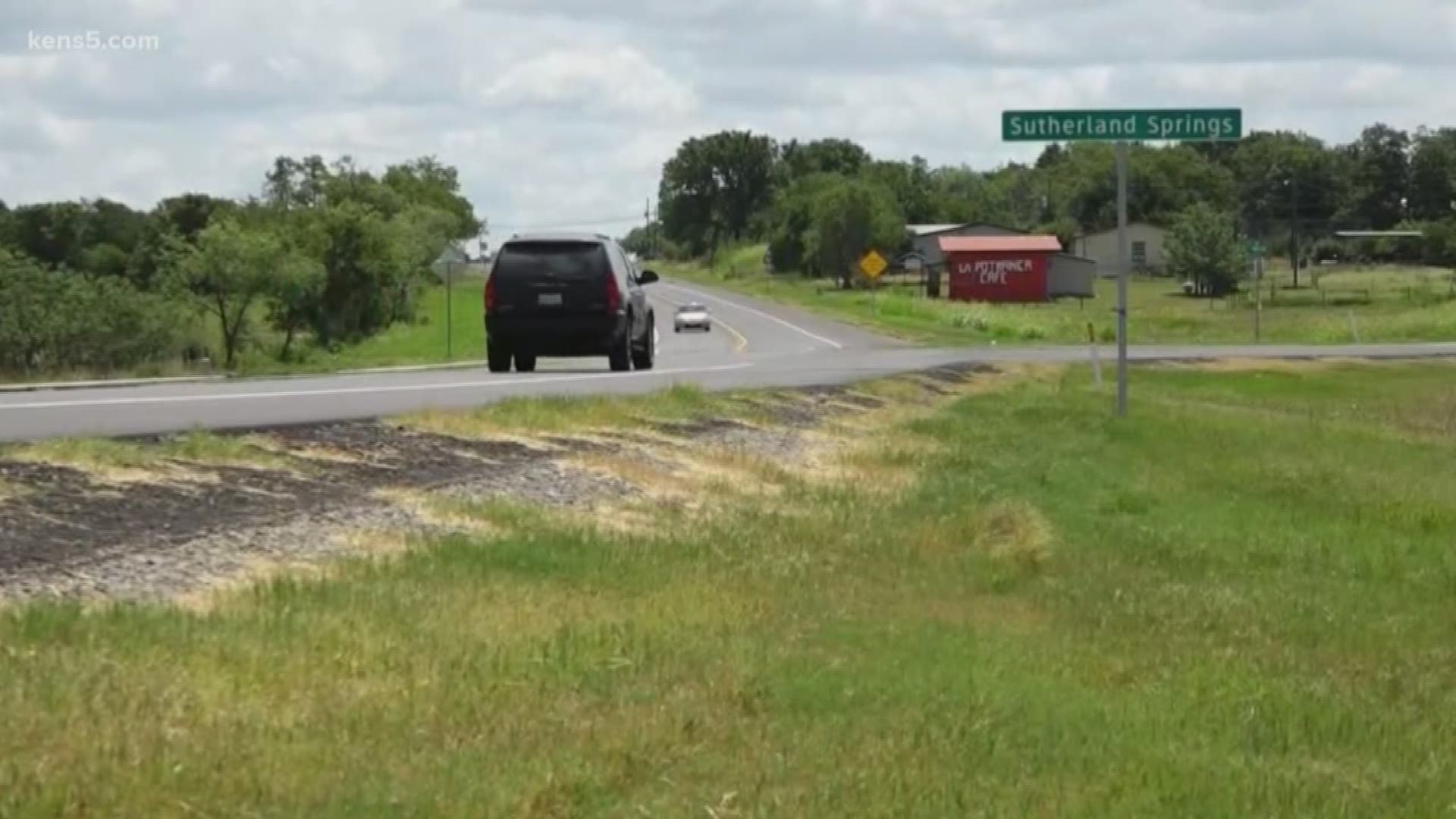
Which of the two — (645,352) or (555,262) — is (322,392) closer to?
(555,262)

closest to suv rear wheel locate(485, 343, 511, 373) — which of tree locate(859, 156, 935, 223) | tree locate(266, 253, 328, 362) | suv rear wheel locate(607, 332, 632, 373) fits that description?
suv rear wheel locate(607, 332, 632, 373)

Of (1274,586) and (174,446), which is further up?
(174,446)

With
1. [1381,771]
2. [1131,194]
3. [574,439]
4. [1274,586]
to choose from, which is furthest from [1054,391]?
[1131,194]

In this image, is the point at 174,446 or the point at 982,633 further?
the point at 174,446

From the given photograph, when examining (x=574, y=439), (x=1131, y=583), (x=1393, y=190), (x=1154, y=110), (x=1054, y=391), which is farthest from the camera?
(x=1393, y=190)

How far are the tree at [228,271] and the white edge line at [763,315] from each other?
63.2 feet

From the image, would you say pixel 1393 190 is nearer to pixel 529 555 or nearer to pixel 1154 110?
pixel 1154 110

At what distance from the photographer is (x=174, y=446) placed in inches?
529

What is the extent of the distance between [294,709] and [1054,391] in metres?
26.7

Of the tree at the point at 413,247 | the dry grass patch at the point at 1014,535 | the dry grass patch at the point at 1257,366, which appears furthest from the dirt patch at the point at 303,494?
the tree at the point at 413,247

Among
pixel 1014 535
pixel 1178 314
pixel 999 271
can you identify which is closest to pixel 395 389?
pixel 1014 535

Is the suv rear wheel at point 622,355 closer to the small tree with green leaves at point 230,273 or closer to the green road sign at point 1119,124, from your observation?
the green road sign at point 1119,124

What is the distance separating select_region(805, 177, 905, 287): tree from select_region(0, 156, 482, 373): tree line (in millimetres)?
25578

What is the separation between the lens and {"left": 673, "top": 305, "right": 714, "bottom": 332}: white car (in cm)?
8406
